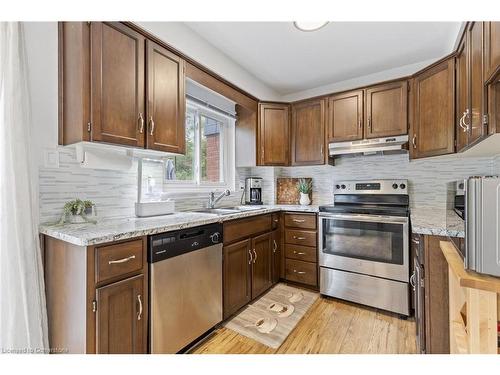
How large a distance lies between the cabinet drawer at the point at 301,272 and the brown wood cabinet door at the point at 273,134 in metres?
1.21

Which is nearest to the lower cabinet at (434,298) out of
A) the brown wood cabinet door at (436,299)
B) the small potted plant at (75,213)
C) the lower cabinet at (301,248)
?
the brown wood cabinet door at (436,299)

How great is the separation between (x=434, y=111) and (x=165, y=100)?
7.22 feet

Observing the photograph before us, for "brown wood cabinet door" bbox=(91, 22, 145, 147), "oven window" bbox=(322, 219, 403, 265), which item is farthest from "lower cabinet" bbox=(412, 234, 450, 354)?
"brown wood cabinet door" bbox=(91, 22, 145, 147)

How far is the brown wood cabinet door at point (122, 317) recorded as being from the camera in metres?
1.15

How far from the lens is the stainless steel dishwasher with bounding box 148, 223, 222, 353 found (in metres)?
1.37

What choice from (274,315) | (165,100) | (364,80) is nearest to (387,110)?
(364,80)

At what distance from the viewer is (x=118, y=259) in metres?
1.20

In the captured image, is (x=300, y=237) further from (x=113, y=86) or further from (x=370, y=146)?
(x=113, y=86)

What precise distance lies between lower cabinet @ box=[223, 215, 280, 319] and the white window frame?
68cm

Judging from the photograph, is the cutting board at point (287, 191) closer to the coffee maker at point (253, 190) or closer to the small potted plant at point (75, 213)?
the coffee maker at point (253, 190)

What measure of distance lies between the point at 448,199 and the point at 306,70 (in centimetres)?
194

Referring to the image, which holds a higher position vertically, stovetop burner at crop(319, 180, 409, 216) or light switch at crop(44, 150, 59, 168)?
light switch at crop(44, 150, 59, 168)

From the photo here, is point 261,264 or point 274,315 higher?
point 261,264

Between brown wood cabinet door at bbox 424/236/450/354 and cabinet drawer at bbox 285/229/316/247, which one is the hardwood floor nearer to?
brown wood cabinet door at bbox 424/236/450/354
